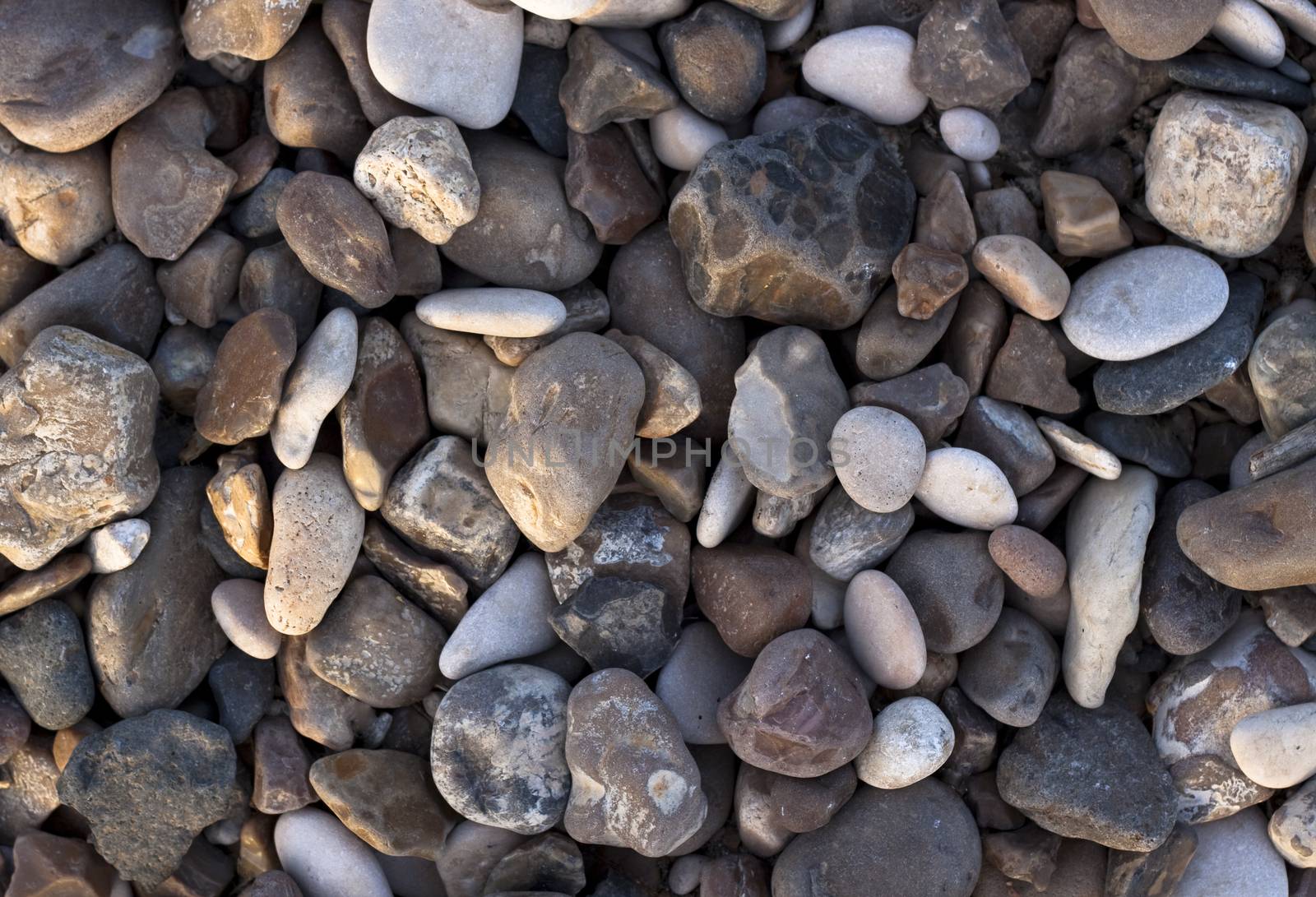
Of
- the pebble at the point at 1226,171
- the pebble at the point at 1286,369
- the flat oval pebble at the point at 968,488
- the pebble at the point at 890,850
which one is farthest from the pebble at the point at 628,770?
the pebble at the point at 1226,171

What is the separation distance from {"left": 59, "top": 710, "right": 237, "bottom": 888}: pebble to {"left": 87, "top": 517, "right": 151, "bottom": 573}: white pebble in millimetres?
329

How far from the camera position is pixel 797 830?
2002 millimetres

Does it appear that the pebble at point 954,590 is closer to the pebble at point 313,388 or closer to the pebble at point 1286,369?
the pebble at point 1286,369

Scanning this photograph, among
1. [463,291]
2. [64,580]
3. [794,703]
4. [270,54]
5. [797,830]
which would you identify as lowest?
[797,830]

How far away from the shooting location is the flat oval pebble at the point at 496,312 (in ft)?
6.54

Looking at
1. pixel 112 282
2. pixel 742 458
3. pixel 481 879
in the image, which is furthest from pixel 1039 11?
pixel 481 879

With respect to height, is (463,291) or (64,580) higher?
(463,291)

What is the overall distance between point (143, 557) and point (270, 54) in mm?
1078

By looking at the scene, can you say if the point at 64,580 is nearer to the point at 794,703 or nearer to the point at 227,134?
the point at 227,134

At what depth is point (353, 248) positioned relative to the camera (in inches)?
77.4

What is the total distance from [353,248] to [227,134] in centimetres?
48

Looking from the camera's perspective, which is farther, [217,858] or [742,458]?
[217,858]

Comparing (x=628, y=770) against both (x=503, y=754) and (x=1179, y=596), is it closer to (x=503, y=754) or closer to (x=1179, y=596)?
(x=503, y=754)

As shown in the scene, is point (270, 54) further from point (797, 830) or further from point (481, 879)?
point (797, 830)
